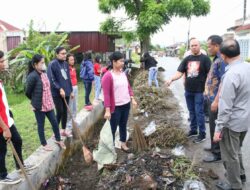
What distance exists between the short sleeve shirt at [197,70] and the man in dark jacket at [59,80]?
2173mm

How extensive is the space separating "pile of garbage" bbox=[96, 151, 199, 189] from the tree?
11383 mm

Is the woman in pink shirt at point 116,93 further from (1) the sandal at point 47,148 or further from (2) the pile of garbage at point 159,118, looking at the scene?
(1) the sandal at point 47,148

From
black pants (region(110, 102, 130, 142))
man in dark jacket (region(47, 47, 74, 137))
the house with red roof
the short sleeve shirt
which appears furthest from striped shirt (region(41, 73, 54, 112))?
the house with red roof

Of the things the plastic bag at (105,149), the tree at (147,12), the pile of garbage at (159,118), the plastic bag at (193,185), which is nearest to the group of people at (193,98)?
the plastic bag at (105,149)

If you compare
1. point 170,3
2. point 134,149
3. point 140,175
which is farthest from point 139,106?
point 170,3

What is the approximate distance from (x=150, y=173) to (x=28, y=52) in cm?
999

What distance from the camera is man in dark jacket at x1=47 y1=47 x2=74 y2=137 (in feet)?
15.8

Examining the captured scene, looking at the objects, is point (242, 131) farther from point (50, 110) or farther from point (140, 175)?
point (50, 110)

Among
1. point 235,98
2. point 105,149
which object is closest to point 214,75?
point 235,98

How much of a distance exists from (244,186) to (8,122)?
3123mm

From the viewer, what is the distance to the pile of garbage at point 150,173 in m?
3.42

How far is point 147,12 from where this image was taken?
14641 millimetres

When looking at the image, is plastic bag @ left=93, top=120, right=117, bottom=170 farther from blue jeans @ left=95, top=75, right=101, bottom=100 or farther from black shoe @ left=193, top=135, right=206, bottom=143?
blue jeans @ left=95, top=75, right=101, bottom=100

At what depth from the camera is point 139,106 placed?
319 inches
